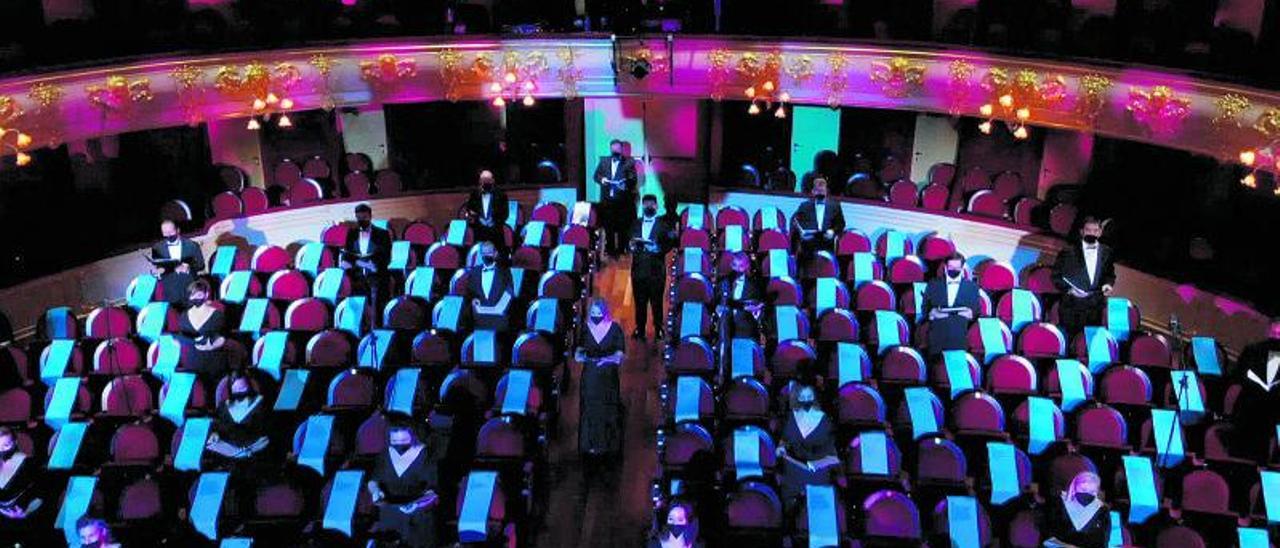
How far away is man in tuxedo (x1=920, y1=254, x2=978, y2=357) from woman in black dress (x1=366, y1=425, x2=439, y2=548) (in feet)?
16.8

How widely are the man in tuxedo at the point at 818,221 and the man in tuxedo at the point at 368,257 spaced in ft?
16.0

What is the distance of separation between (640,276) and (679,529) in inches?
189

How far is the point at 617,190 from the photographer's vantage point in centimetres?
1465

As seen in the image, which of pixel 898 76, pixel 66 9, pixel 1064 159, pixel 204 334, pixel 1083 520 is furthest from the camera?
pixel 1064 159

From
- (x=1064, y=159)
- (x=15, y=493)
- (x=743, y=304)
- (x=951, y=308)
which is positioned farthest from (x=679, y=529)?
(x=1064, y=159)

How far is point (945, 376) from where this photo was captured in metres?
10.7

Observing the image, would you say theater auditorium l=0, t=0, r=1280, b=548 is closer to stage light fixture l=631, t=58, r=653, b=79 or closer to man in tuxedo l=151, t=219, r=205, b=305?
man in tuxedo l=151, t=219, r=205, b=305

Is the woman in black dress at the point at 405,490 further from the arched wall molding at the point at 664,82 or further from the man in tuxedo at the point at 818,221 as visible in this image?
the arched wall molding at the point at 664,82

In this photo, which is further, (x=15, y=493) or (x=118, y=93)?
(x=118, y=93)

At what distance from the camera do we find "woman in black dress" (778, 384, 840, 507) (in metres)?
9.01

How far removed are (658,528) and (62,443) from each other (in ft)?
17.5

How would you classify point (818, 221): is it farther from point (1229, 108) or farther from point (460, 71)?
point (460, 71)

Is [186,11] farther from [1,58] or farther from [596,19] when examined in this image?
[596,19]

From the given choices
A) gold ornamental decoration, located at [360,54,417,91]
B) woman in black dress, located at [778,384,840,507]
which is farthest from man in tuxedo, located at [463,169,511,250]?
woman in black dress, located at [778,384,840,507]
